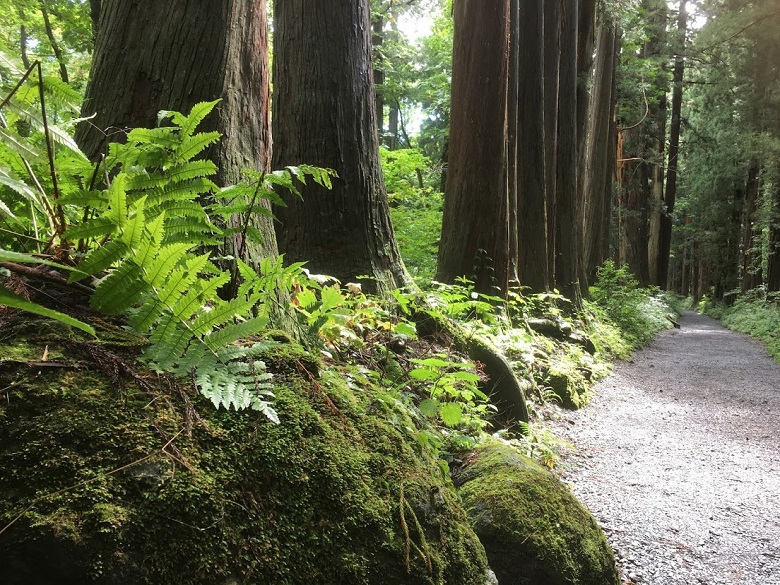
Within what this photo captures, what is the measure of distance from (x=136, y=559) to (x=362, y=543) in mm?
608

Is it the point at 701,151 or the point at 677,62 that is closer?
the point at 677,62

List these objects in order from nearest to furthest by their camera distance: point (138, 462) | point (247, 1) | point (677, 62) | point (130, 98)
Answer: point (138, 462) → point (130, 98) → point (247, 1) → point (677, 62)

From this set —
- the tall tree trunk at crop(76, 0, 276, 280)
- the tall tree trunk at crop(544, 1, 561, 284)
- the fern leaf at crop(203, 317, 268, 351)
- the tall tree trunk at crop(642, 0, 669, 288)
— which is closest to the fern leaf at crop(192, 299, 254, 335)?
the fern leaf at crop(203, 317, 268, 351)

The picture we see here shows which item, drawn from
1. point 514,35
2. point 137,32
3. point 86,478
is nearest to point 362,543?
point 86,478

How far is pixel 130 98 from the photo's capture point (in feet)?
9.04

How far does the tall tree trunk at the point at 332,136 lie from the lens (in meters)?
4.81

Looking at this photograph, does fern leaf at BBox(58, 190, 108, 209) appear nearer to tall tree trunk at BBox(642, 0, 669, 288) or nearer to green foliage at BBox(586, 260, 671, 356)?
green foliage at BBox(586, 260, 671, 356)

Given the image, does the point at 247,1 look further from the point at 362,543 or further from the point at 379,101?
the point at 379,101

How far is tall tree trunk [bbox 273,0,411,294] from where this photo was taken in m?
4.81

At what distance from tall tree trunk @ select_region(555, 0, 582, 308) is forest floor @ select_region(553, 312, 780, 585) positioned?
11.7ft

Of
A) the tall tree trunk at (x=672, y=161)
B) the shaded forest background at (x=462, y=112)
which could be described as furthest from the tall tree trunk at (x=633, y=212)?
the tall tree trunk at (x=672, y=161)

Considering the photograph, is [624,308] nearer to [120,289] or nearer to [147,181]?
[147,181]

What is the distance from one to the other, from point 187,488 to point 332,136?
4.18 meters

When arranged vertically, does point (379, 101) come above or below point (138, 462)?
above
